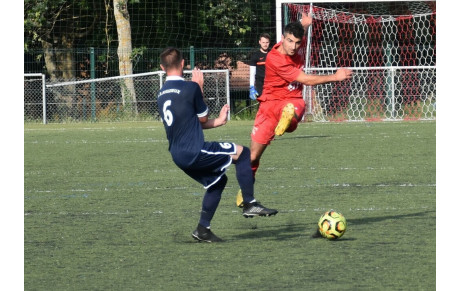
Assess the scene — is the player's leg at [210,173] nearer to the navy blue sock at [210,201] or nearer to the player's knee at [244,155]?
the navy blue sock at [210,201]

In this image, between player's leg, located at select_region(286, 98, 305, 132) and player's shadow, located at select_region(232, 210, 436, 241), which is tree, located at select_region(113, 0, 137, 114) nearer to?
player's leg, located at select_region(286, 98, 305, 132)

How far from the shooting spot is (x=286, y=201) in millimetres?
9742

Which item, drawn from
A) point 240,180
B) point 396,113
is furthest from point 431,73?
point 240,180

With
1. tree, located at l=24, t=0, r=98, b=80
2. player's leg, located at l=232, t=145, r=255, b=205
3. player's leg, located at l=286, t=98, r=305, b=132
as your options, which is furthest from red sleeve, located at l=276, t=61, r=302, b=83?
tree, located at l=24, t=0, r=98, b=80

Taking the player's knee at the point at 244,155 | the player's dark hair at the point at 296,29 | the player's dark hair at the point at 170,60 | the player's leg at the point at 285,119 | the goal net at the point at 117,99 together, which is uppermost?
the player's dark hair at the point at 296,29

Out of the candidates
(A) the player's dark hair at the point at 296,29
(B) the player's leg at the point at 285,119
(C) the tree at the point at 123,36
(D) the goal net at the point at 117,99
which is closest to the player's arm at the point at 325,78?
(B) the player's leg at the point at 285,119

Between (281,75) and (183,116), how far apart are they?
2418 mm

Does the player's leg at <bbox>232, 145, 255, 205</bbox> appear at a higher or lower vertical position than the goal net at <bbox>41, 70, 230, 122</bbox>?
higher

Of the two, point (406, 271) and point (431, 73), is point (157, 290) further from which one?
point (431, 73)

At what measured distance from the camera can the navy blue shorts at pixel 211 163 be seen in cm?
732

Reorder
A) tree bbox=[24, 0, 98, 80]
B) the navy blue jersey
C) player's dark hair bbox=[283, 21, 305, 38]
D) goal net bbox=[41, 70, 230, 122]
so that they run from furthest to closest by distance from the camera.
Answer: tree bbox=[24, 0, 98, 80], goal net bbox=[41, 70, 230, 122], player's dark hair bbox=[283, 21, 305, 38], the navy blue jersey

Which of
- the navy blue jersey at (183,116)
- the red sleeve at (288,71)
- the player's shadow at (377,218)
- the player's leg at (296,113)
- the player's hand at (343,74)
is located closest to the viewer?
the navy blue jersey at (183,116)

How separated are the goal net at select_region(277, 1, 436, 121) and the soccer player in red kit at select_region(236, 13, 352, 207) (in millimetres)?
13187

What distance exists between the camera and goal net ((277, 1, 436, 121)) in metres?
24.3
